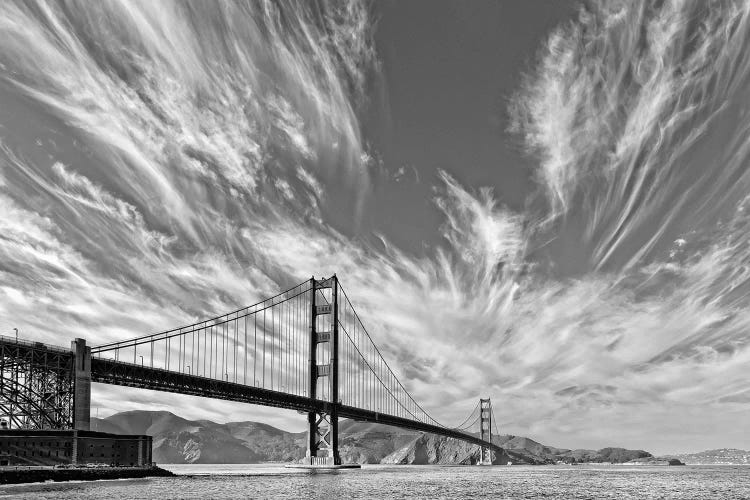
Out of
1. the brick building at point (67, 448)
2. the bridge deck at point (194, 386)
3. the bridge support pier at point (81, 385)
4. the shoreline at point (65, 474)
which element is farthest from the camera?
the bridge deck at point (194, 386)

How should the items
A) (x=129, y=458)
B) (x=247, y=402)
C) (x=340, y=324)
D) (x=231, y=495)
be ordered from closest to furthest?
(x=231, y=495) < (x=129, y=458) < (x=247, y=402) < (x=340, y=324)

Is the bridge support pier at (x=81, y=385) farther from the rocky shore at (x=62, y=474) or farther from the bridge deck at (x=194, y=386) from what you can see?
the rocky shore at (x=62, y=474)

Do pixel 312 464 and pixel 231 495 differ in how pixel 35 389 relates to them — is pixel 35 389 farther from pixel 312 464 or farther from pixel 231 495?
pixel 312 464

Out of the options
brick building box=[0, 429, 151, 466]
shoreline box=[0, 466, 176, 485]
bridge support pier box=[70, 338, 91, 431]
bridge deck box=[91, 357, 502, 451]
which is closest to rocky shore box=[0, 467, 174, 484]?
shoreline box=[0, 466, 176, 485]

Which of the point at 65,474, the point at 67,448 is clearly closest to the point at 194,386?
the point at 67,448

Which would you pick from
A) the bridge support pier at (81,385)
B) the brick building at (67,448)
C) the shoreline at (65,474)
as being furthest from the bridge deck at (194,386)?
the shoreline at (65,474)

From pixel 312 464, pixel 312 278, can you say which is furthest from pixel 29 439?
pixel 312 278

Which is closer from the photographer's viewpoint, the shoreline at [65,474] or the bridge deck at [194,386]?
the shoreline at [65,474]
